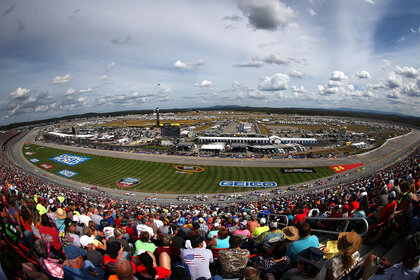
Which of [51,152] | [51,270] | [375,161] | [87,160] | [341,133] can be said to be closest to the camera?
[51,270]

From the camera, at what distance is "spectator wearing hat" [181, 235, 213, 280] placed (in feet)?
14.4

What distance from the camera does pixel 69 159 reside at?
175 feet

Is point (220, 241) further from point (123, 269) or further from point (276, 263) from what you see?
point (123, 269)

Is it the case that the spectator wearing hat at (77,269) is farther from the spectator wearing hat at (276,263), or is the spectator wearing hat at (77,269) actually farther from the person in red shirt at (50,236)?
the spectator wearing hat at (276,263)

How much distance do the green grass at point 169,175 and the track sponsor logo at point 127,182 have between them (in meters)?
1.07

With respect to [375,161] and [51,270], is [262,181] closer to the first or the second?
[375,161]

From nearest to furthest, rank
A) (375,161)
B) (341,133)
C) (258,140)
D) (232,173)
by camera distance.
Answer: (232,173)
(375,161)
(258,140)
(341,133)

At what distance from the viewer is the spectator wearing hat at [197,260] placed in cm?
439

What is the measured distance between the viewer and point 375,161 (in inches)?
1817

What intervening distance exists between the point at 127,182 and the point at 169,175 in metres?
7.99

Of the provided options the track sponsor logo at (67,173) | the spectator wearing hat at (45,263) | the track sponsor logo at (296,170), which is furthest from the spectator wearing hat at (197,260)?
the track sponsor logo at (67,173)

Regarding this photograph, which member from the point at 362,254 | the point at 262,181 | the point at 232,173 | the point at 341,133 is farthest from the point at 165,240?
the point at 341,133

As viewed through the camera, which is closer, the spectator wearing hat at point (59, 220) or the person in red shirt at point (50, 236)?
the person in red shirt at point (50, 236)

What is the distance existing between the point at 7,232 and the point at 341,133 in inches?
3498
